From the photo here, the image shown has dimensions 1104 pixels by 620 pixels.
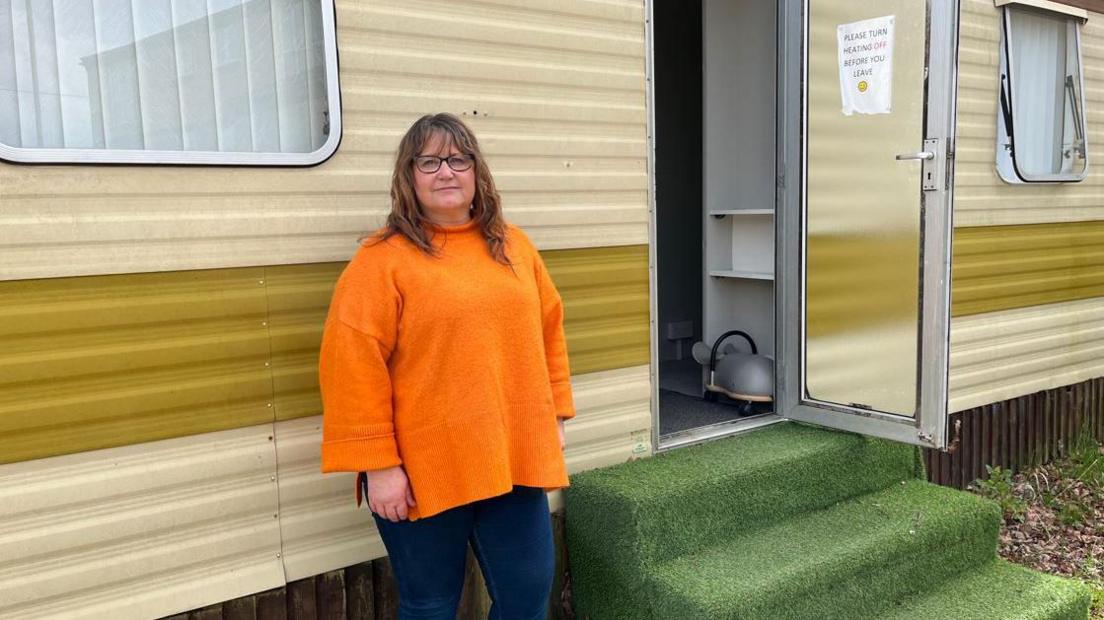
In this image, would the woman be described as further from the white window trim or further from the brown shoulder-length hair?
the white window trim

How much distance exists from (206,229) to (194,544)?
811mm

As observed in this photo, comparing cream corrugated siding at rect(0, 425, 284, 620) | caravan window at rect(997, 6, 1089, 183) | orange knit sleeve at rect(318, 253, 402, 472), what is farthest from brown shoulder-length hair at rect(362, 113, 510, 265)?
caravan window at rect(997, 6, 1089, 183)

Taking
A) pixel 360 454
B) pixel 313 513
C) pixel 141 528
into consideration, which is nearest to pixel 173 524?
pixel 141 528

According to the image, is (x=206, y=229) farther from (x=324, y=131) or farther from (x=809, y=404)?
(x=809, y=404)

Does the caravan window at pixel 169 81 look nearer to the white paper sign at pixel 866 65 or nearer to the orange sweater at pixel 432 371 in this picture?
the orange sweater at pixel 432 371

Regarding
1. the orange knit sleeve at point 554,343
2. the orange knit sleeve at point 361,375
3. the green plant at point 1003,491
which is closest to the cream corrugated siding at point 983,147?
the green plant at point 1003,491

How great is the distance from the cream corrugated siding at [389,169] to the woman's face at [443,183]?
46 cm

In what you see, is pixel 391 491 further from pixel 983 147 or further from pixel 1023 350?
pixel 1023 350

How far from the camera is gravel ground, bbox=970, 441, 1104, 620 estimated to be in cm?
375

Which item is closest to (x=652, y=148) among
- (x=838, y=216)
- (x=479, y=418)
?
(x=838, y=216)

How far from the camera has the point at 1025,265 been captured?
14.1 ft

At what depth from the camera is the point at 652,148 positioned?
301 cm

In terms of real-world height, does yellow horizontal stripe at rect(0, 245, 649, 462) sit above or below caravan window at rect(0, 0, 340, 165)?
below

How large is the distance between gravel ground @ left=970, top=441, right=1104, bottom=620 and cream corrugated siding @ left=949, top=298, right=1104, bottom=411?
1.50 feet
